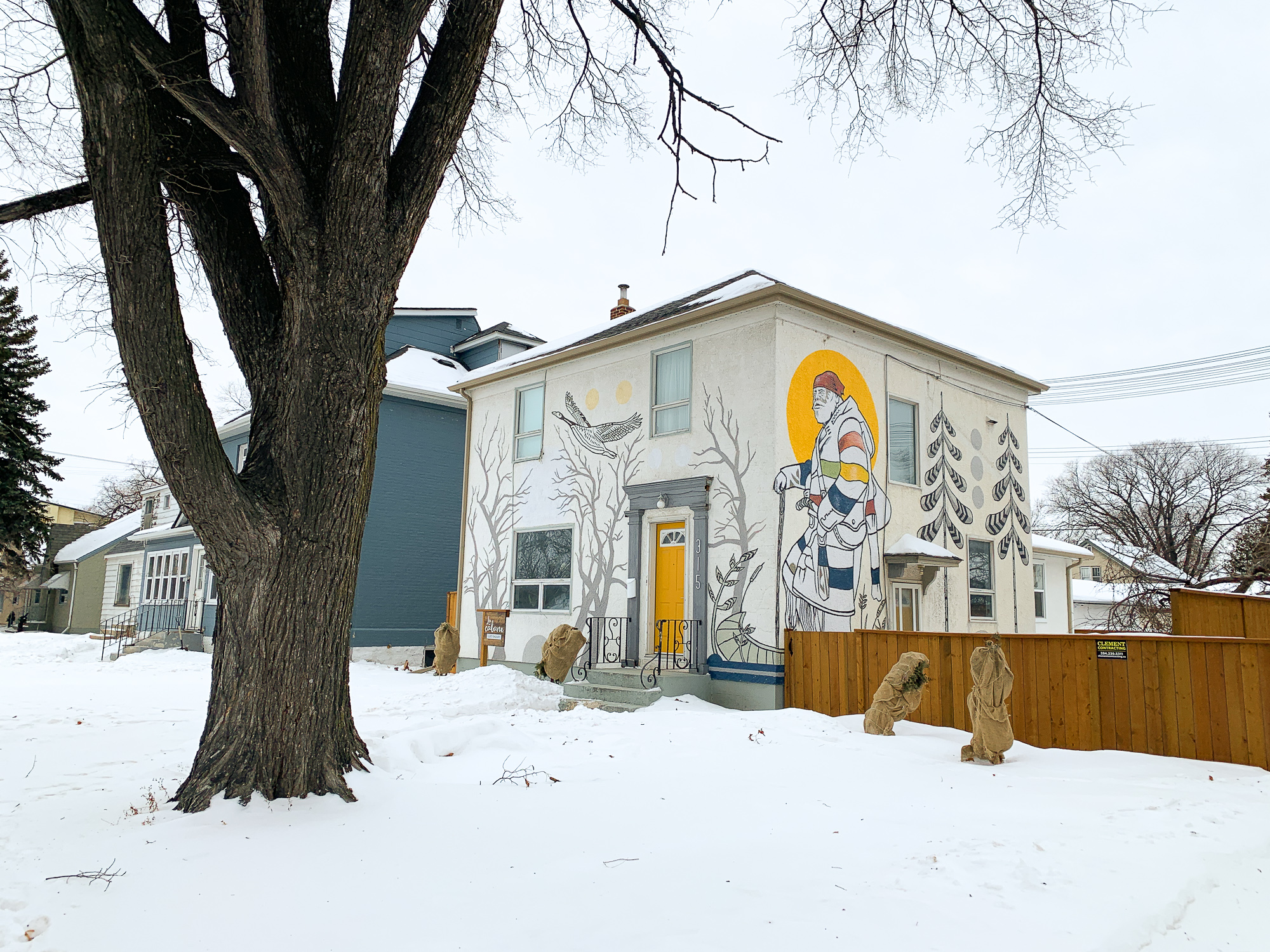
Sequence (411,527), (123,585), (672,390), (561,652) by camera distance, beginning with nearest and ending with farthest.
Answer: (561,652) → (672,390) → (411,527) → (123,585)

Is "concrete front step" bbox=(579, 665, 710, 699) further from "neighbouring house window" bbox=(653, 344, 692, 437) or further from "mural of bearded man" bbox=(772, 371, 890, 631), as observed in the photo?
"neighbouring house window" bbox=(653, 344, 692, 437)

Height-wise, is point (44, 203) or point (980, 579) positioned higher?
point (44, 203)

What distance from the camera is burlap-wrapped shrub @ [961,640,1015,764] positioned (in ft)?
25.3

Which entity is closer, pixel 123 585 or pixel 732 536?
pixel 732 536

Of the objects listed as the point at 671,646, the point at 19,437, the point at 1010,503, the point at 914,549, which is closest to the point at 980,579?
the point at 1010,503

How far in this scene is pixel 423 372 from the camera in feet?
69.6

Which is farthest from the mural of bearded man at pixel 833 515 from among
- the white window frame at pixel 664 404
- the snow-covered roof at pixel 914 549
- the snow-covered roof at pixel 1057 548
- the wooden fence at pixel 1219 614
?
the snow-covered roof at pixel 1057 548

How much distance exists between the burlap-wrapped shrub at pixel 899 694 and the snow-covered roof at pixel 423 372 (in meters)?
12.9

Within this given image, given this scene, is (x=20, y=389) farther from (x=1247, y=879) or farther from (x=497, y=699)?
(x=1247, y=879)

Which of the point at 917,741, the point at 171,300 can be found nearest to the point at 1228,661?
the point at 917,741

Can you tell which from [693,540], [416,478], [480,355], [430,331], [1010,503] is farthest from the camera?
[430,331]

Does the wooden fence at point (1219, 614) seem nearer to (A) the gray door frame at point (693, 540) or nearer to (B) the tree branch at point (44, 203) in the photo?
(A) the gray door frame at point (693, 540)

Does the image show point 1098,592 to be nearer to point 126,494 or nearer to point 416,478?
point 416,478

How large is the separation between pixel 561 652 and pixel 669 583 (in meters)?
2.03
